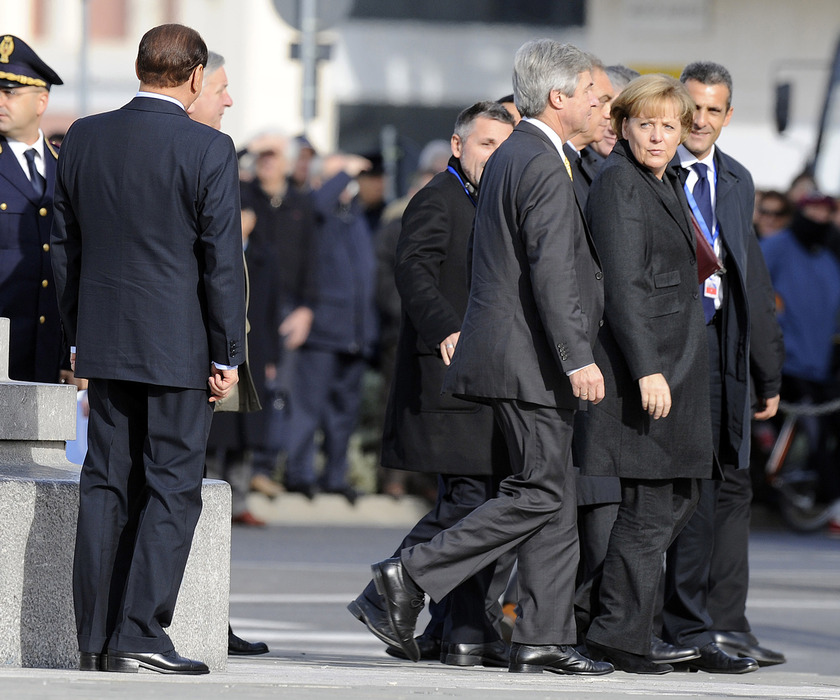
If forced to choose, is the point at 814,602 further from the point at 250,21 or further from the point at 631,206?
the point at 250,21

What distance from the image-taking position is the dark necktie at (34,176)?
7195 mm

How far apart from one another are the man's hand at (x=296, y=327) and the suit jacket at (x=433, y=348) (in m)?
5.55

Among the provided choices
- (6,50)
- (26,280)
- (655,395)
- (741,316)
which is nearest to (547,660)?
(655,395)

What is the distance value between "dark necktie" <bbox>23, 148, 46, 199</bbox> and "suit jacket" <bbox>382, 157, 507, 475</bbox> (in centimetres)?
139

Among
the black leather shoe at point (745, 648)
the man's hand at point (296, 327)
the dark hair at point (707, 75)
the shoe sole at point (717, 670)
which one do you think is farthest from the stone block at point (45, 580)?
the man's hand at point (296, 327)

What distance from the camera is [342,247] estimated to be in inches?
525

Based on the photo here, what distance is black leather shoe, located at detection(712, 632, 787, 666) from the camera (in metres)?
7.59

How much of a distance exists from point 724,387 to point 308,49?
23.4 ft

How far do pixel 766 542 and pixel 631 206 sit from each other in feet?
21.5

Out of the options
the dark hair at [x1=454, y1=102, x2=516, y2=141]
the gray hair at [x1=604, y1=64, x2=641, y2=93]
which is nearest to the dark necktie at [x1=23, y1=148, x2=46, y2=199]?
the dark hair at [x1=454, y1=102, x2=516, y2=141]

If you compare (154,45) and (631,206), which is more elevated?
(154,45)

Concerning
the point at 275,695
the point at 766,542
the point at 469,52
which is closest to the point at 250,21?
the point at 469,52

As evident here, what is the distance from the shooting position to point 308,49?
1373 cm

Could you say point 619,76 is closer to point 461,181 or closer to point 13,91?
point 461,181
